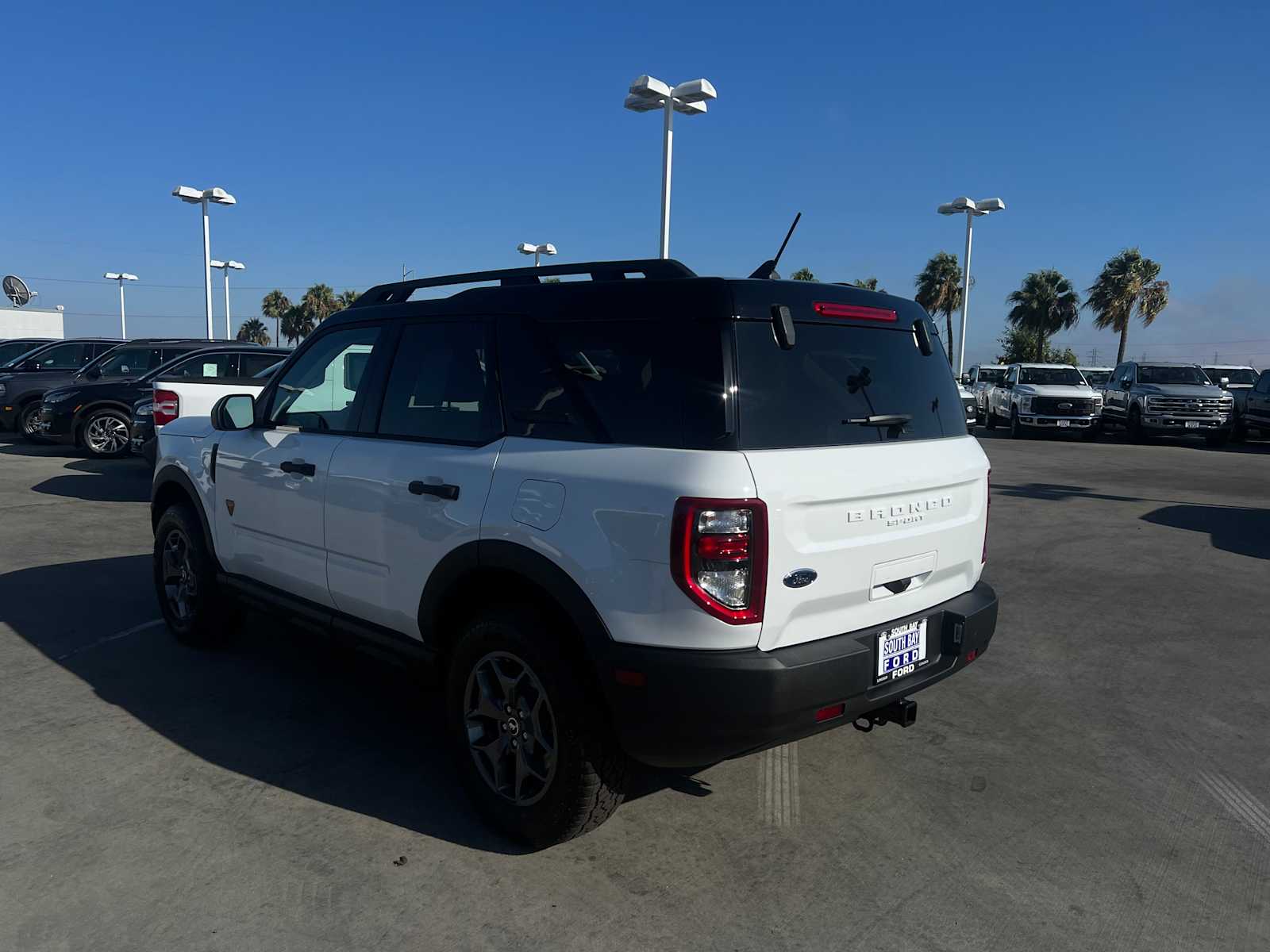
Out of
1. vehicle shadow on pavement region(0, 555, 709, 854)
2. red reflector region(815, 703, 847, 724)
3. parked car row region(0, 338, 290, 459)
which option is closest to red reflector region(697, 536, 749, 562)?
red reflector region(815, 703, 847, 724)

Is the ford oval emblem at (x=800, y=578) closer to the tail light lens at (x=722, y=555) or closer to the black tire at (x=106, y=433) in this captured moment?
the tail light lens at (x=722, y=555)

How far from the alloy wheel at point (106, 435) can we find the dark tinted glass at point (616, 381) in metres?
13.0

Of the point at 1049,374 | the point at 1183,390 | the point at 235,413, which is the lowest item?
the point at 235,413

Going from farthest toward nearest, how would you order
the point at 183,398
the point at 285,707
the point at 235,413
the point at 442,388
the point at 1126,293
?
the point at 1126,293
the point at 183,398
the point at 235,413
the point at 285,707
the point at 442,388

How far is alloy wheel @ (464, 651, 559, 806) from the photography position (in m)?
3.15

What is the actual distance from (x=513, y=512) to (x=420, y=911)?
1.26 m

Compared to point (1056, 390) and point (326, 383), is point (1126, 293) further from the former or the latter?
point (326, 383)

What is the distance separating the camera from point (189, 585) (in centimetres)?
527

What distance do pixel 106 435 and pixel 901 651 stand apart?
46.9 ft

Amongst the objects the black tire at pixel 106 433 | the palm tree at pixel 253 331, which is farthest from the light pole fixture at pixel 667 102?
the palm tree at pixel 253 331

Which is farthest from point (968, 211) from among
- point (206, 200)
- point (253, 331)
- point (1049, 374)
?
point (253, 331)

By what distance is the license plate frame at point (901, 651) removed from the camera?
3.08 m

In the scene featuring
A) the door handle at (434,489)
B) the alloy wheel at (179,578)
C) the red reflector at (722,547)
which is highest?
the door handle at (434,489)

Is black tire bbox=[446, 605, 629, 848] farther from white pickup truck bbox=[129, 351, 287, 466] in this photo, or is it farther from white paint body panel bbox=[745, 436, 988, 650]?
white pickup truck bbox=[129, 351, 287, 466]
